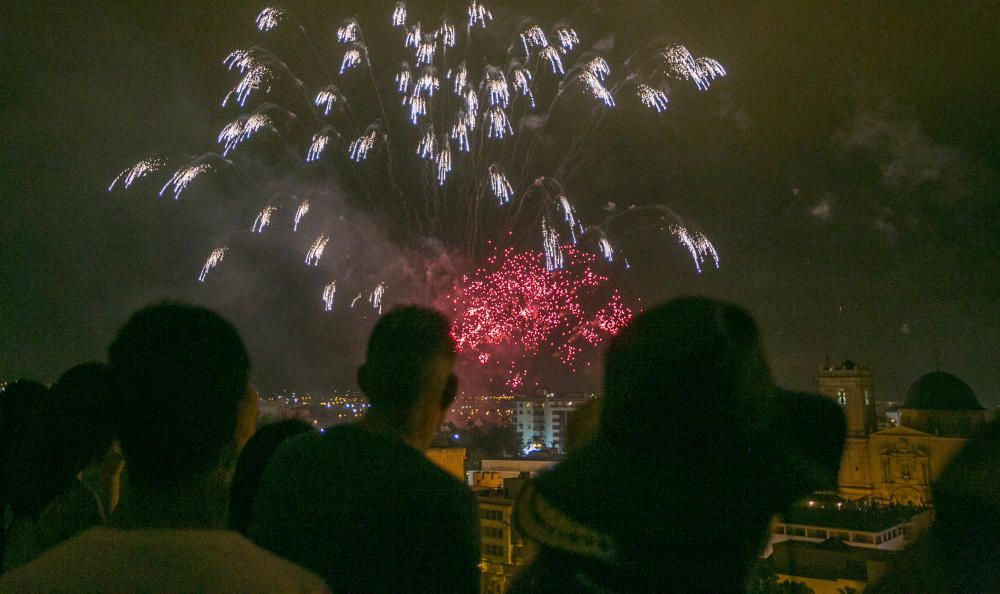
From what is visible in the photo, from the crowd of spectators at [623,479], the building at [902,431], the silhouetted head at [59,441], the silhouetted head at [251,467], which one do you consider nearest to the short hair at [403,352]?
the silhouetted head at [251,467]

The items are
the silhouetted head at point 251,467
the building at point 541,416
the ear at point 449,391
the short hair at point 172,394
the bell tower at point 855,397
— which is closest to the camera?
the short hair at point 172,394

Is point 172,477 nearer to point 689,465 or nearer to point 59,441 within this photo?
point 689,465

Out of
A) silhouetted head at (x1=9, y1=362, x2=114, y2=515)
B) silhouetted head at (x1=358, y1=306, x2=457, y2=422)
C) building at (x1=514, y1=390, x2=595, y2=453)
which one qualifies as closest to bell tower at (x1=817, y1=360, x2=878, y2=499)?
building at (x1=514, y1=390, x2=595, y2=453)

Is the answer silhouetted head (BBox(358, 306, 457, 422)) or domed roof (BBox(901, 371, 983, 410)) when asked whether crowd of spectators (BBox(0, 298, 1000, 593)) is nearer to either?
silhouetted head (BBox(358, 306, 457, 422))

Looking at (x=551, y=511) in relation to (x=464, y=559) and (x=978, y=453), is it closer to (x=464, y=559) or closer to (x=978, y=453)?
(x=978, y=453)

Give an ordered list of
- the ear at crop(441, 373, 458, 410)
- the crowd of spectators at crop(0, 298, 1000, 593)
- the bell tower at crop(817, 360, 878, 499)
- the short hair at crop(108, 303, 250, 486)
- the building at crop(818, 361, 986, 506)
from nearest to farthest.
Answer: the crowd of spectators at crop(0, 298, 1000, 593) < the short hair at crop(108, 303, 250, 486) < the ear at crop(441, 373, 458, 410) < the building at crop(818, 361, 986, 506) < the bell tower at crop(817, 360, 878, 499)

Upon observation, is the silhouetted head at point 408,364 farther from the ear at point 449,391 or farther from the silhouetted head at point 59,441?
the silhouetted head at point 59,441

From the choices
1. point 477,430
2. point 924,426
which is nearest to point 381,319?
point 924,426
